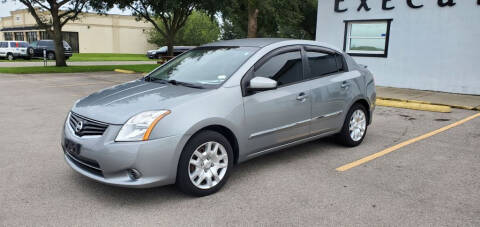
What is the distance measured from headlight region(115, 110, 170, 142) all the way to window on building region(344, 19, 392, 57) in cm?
1108

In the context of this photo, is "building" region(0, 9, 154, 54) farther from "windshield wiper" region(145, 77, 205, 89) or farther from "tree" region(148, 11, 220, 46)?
"windshield wiper" region(145, 77, 205, 89)

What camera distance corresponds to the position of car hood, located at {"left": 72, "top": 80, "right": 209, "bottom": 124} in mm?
3762

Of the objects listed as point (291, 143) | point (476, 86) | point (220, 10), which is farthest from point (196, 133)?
point (220, 10)

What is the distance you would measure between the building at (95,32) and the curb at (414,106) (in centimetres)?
5271

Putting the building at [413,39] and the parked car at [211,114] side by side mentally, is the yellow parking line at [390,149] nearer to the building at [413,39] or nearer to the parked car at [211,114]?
the parked car at [211,114]

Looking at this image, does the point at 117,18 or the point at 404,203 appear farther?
the point at 117,18

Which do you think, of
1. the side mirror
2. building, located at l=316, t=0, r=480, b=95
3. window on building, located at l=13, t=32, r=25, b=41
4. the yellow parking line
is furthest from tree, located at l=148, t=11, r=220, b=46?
the side mirror

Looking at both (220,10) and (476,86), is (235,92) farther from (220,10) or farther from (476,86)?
(220,10)

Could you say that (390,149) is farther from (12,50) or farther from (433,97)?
(12,50)

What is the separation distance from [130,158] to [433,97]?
9688 mm

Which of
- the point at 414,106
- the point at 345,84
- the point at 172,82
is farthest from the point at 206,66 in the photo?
the point at 414,106

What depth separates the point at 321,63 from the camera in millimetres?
5418

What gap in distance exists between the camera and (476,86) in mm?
11289

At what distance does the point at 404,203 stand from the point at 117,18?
60.9 m
